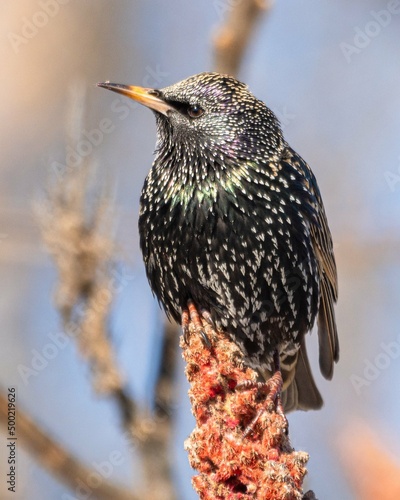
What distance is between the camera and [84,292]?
3750 millimetres

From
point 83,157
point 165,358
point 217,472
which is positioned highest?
point 83,157

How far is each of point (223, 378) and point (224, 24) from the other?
5.64 ft

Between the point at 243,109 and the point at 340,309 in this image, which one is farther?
the point at 340,309

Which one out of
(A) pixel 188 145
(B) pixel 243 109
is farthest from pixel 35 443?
(B) pixel 243 109

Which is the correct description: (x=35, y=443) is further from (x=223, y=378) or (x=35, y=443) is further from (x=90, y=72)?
(x=90, y=72)

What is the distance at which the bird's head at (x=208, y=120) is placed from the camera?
471cm

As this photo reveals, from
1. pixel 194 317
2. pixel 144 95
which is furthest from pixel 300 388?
pixel 144 95

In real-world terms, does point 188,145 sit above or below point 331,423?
above

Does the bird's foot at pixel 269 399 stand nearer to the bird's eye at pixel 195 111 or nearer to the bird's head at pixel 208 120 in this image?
the bird's head at pixel 208 120

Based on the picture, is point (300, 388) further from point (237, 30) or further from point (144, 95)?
point (237, 30)

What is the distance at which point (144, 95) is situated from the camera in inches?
183

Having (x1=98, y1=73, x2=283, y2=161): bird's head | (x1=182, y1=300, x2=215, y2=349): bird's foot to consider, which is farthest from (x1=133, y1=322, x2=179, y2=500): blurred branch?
(x1=98, y1=73, x2=283, y2=161): bird's head

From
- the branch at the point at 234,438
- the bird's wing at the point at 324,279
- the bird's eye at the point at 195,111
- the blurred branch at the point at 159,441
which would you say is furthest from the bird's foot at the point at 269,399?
the bird's eye at the point at 195,111

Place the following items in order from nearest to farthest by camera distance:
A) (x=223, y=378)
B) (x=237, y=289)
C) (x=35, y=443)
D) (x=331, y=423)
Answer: (x=35, y=443)
(x=223, y=378)
(x=237, y=289)
(x=331, y=423)
